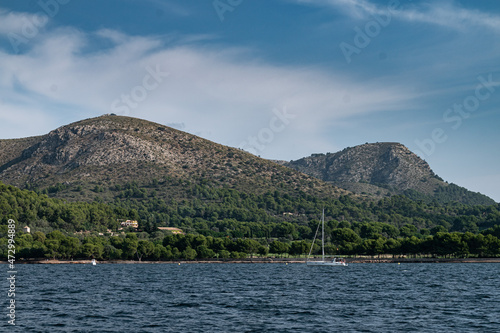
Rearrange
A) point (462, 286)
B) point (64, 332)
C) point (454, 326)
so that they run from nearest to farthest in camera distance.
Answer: point (64, 332)
point (454, 326)
point (462, 286)

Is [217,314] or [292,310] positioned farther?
[292,310]

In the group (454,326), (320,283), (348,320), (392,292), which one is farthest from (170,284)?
(454,326)

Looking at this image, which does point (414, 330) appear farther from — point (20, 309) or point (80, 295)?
point (80, 295)

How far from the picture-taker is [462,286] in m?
118

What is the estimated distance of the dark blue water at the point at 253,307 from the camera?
64.3 metres

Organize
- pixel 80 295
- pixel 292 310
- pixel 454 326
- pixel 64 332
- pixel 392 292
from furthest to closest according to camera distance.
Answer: pixel 392 292, pixel 80 295, pixel 292 310, pixel 454 326, pixel 64 332

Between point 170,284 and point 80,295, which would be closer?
point 80,295

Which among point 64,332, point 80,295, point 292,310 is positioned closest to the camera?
point 64,332

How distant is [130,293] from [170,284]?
2084cm

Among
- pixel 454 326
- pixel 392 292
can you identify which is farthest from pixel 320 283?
A: pixel 454 326

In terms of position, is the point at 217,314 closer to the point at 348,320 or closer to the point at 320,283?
the point at 348,320

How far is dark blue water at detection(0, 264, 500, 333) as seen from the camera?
211ft

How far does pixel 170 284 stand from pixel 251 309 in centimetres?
4576

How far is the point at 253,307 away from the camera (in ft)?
268
